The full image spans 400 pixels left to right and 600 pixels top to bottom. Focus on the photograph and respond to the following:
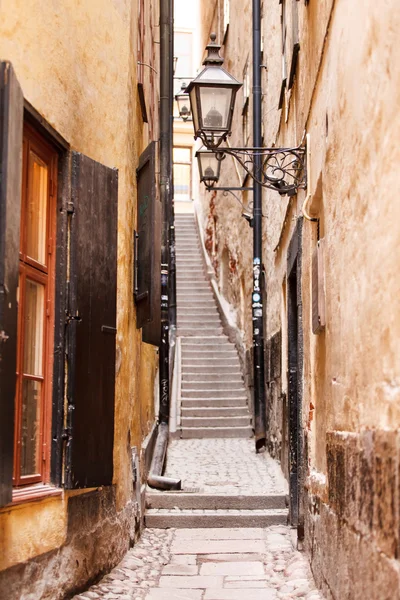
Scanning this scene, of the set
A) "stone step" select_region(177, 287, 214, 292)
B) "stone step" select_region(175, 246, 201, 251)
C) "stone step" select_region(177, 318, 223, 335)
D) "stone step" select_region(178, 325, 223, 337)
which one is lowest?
"stone step" select_region(178, 325, 223, 337)

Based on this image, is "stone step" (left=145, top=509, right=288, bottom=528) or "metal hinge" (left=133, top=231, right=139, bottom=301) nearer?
"metal hinge" (left=133, top=231, right=139, bottom=301)

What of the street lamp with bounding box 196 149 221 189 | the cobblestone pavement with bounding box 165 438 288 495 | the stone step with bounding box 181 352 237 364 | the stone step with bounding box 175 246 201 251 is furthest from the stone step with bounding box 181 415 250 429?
the stone step with bounding box 175 246 201 251

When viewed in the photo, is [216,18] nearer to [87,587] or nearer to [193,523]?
[193,523]

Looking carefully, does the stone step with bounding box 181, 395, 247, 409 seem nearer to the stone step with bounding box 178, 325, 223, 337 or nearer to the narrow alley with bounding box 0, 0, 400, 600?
the stone step with bounding box 178, 325, 223, 337

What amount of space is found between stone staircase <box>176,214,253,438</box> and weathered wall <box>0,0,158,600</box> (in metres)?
4.70

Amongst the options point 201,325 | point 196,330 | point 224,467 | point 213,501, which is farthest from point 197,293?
point 213,501

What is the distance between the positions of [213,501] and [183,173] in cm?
2118

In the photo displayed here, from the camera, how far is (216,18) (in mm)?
19906

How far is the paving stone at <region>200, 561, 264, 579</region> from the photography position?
17.8ft

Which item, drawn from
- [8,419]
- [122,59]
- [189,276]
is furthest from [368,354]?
[189,276]

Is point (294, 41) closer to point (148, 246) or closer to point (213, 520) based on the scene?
point (148, 246)

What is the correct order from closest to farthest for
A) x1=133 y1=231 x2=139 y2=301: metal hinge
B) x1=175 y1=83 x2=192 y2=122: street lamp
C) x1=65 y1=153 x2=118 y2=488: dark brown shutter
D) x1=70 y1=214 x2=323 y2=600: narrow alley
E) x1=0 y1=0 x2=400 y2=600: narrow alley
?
x1=0 y1=0 x2=400 y2=600: narrow alley < x1=65 y1=153 x2=118 y2=488: dark brown shutter < x1=70 y1=214 x2=323 y2=600: narrow alley < x1=133 y1=231 x2=139 y2=301: metal hinge < x1=175 y1=83 x2=192 y2=122: street lamp

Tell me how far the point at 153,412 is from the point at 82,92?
6.74 metres

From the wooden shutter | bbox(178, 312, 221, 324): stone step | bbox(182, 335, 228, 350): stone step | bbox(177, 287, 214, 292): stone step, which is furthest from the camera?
bbox(177, 287, 214, 292): stone step
